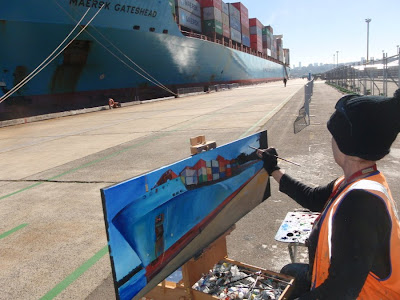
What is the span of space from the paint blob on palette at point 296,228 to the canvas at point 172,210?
0.43 metres

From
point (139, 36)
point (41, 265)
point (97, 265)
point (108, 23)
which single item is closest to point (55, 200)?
point (41, 265)

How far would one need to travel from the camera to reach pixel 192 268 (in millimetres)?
2658

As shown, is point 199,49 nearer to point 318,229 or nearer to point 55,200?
point 55,200

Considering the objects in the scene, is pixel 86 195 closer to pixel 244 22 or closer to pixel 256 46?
pixel 244 22

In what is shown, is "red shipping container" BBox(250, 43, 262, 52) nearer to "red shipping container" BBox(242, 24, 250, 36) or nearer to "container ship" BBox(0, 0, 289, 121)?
"red shipping container" BBox(242, 24, 250, 36)

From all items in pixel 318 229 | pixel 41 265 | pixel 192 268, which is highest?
pixel 318 229

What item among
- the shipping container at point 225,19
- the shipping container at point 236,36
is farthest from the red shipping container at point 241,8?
the shipping container at point 225,19

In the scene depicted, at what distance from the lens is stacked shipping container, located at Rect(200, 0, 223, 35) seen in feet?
136

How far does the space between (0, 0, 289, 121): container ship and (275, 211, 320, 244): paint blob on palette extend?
64.8ft

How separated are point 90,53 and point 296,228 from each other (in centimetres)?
2317

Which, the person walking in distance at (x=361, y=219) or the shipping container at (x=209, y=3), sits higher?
the shipping container at (x=209, y=3)

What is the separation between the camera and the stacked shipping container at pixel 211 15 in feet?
136

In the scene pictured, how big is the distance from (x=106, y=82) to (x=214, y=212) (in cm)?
2489

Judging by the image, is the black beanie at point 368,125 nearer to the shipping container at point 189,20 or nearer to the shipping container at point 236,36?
the shipping container at point 189,20
